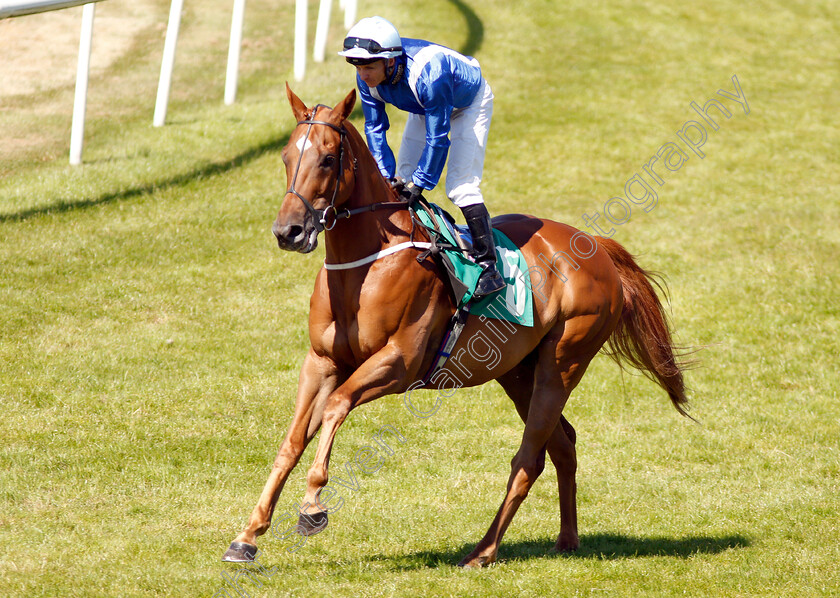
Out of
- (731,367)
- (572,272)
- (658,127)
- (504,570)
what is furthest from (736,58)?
(504,570)

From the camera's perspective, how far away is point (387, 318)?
17.6 feet

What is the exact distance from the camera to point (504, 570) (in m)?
5.88

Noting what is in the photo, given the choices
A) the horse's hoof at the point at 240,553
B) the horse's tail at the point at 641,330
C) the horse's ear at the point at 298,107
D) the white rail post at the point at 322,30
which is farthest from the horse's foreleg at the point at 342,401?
the white rail post at the point at 322,30

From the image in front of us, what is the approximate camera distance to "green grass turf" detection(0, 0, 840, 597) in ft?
20.3

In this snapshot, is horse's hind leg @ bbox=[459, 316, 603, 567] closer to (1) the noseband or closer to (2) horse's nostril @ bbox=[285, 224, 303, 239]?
(1) the noseband

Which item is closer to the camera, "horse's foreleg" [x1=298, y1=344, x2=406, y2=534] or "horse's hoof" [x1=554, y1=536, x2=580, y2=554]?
"horse's foreleg" [x1=298, y1=344, x2=406, y2=534]

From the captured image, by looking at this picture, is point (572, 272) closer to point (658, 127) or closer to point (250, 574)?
point (250, 574)

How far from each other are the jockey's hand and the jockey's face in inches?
25.4

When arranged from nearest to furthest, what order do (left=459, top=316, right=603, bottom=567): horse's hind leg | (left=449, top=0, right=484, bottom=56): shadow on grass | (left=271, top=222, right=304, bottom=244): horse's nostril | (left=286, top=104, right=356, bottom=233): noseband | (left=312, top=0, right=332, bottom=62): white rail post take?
(left=271, top=222, right=304, bottom=244): horse's nostril, (left=286, top=104, right=356, bottom=233): noseband, (left=459, top=316, right=603, bottom=567): horse's hind leg, (left=312, top=0, right=332, bottom=62): white rail post, (left=449, top=0, right=484, bottom=56): shadow on grass

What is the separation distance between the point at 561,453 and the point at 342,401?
216cm

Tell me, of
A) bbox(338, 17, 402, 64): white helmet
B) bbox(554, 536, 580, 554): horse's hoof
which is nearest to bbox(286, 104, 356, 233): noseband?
bbox(338, 17, 402, 64): white helmet

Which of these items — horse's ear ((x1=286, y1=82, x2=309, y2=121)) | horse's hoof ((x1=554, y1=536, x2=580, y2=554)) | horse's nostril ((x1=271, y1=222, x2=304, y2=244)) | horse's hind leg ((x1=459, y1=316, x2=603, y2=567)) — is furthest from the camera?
horse's hoof ((x1=554, y1=536, x2=580, y2=554))

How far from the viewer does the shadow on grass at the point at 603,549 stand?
6.10 m

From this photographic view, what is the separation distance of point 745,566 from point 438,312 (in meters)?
2.70
